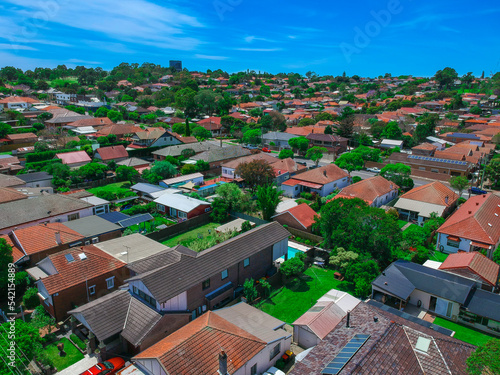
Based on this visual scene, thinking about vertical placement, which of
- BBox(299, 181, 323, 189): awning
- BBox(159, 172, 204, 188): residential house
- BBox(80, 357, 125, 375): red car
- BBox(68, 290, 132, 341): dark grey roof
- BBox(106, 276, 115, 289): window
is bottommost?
BBox(80, 357, 125, 375): red car

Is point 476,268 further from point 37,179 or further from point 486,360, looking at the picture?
point 37,179

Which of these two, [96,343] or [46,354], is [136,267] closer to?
[96,343]

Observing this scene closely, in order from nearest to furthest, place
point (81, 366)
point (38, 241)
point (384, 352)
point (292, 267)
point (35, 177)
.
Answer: point (384, 352), point (81, 366), point (292, 267), point (38, 241), point (35, 177)

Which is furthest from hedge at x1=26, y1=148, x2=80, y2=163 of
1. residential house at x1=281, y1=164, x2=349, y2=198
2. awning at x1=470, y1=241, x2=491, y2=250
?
awning at x1=470, y1=241, x2=491, y2=250

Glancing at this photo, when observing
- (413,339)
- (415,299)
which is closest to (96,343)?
(413,339)

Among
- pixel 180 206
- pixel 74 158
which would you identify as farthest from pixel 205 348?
pixel 74 158

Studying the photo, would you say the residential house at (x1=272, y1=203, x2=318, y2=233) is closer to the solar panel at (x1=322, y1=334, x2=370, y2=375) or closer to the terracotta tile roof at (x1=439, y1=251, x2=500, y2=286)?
the terracotta tile roof at (x1=439, y1=251, x2=500, y2=286)
